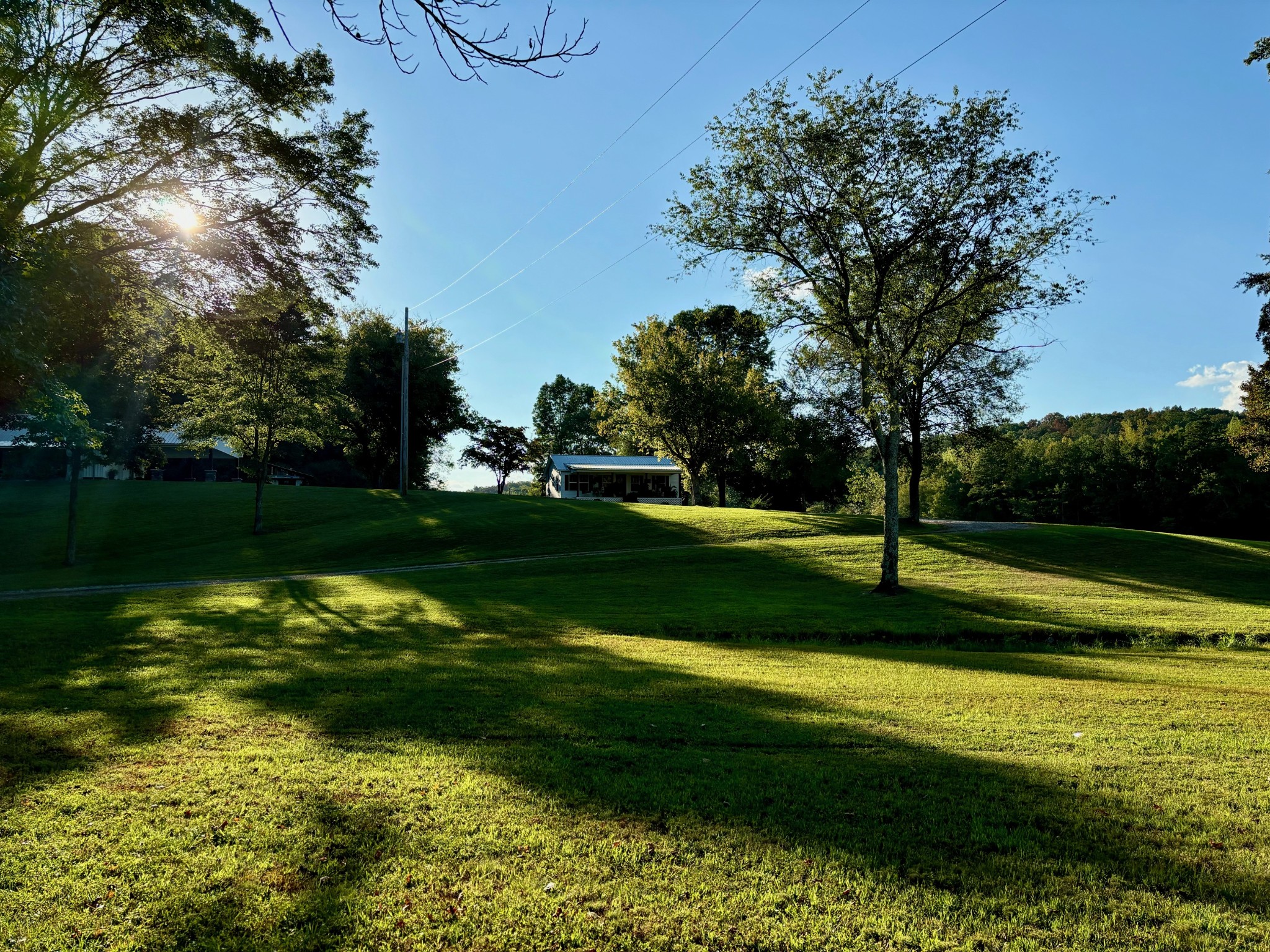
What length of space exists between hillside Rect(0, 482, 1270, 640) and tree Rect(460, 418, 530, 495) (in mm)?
30753

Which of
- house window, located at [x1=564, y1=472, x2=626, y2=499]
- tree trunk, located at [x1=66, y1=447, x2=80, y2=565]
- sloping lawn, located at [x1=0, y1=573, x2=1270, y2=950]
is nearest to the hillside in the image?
tree trunk, located at [x1=66, y1=447, x2=80, y2=565]

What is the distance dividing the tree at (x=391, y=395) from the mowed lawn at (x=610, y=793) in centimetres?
4043

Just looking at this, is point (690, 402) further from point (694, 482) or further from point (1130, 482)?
point (1130, 482)

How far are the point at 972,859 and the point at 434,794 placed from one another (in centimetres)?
314

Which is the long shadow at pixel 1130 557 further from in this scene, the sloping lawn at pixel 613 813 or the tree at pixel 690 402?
the tree at pixel 690 402

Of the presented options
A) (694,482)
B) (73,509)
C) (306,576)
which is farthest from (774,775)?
(694,482)

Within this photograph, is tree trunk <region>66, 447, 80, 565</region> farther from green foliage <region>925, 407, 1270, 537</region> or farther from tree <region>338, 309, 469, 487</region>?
green foliage <region>925, 407, 1270, 537</region>

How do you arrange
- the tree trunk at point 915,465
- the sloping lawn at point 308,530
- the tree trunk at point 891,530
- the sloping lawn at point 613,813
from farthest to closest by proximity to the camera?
the tree trunk at point 915,465
the sloping lawn at point 308,530
the tree trunk at point 891,530
the sloping lawn at point 613,813

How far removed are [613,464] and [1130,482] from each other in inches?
1917

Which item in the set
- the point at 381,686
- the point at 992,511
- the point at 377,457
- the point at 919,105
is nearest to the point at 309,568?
the point at 381,686

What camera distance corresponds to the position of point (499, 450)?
72438mm

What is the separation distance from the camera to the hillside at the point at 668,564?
50.9 ft

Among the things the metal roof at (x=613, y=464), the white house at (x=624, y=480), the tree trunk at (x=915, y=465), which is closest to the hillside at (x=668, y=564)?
the tree trunk at (x=915, y=465)

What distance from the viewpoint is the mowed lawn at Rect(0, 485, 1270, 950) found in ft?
10.1
